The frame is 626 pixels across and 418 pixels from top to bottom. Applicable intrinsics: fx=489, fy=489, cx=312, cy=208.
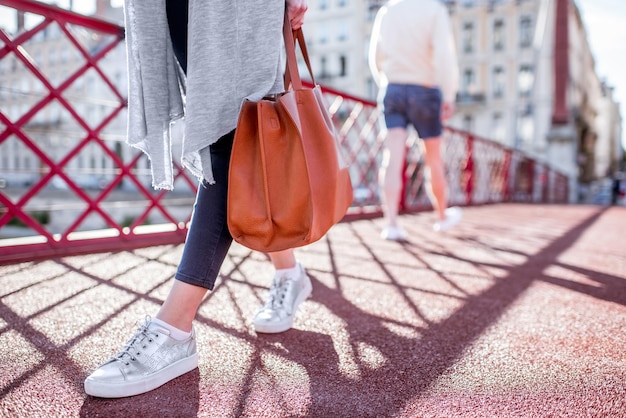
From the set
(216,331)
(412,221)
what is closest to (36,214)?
(412,221)

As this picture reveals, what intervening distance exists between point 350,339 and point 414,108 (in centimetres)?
163

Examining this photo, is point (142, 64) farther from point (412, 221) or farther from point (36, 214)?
point (36, 214)

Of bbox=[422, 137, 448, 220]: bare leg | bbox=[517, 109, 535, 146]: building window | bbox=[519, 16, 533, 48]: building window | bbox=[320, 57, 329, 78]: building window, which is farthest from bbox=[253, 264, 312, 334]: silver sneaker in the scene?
bbox=[320, 57, 329, 78]: building window

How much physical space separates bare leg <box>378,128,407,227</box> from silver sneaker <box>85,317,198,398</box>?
5.74ft

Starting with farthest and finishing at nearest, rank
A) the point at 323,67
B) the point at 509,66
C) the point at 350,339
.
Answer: the point at 323,67 → the point at 509,66 → the point at 350,339

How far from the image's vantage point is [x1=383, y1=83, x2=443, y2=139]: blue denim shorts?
2459 millimetres

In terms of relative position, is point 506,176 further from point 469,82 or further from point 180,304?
point 469,82

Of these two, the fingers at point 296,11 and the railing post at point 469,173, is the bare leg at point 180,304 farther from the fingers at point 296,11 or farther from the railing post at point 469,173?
the railing post at point 469,173

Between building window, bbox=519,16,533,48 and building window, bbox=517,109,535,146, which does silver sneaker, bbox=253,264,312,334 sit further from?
building window, bbox=519,16,533,48

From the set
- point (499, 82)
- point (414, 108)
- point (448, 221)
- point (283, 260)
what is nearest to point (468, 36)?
point (499, 82)

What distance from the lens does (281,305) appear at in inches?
46.3

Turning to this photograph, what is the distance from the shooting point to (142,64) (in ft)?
3.20

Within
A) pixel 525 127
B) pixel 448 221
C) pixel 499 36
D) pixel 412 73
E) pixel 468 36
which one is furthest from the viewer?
pixel 468 36

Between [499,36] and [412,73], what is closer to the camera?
[412,73]
